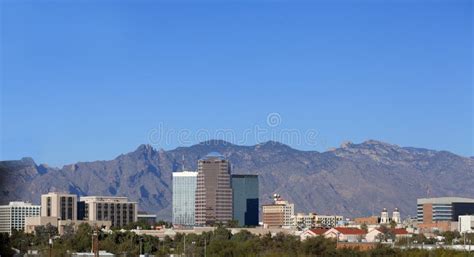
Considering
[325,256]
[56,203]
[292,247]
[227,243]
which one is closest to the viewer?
[325,256]

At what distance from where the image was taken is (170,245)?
116312mm

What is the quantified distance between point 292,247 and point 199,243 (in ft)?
91.8

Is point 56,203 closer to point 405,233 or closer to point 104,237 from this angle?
point 405,233

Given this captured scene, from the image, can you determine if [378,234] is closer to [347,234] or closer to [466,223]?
[347,234]

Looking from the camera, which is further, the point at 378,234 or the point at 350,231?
the point at 350,231

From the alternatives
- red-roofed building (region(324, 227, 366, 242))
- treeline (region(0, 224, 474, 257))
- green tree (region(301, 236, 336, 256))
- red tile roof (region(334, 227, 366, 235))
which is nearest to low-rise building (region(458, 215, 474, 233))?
red tile roof (region(334, 227, 366, 235))

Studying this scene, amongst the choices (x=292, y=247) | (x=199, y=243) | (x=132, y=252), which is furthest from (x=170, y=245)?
(x=292, y=247)

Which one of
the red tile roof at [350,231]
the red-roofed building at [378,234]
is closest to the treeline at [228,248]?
the red tile roof at [350,231]

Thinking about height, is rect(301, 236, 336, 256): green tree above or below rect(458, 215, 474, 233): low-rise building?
below

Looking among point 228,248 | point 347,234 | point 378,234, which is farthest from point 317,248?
point 378,234

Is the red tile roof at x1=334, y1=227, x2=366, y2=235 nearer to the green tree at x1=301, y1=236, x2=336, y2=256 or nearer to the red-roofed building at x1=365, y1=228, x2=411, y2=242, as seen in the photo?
the red-roofed building at x1=365, y1=228, x2=411, y2=242

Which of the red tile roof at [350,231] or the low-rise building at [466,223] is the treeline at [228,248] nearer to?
the red tile roof at [350,231]

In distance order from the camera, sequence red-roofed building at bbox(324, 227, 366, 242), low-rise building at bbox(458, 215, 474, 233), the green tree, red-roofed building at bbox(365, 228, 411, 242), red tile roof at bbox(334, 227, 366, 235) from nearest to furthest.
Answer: the green tree, red-roofed building at bbox(324, 227, 366, 242), red-roofed building at bbox(365, 228, 411, 242), red tile roof at bbox(334, 227, 366, 235), low-rise building at bbox(458, 215, 474, 233)

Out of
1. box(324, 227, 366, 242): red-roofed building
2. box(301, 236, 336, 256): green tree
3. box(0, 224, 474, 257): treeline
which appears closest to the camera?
box(0, 224, 474, 257): treeline
